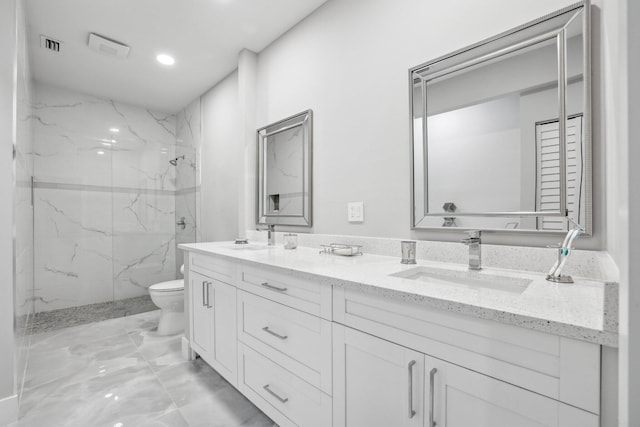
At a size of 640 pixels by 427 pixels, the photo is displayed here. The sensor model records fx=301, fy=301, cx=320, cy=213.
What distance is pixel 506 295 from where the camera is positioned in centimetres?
82

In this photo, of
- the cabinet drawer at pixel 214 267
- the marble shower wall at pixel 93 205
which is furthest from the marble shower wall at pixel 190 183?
the cabinet drawer at pixel 214 267

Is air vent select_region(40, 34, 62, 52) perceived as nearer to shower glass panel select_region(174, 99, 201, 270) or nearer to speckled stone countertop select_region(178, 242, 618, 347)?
shower glass panel select_region(174, 99, 201, 270)

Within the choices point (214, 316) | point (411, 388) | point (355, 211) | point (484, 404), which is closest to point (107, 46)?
point (214, 316)

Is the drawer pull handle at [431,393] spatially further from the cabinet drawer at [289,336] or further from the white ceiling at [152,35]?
the white ceiling at [152,35]

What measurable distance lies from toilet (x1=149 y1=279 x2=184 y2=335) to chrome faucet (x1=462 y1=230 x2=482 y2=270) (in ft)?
7.63

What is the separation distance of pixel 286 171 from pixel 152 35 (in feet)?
4.97

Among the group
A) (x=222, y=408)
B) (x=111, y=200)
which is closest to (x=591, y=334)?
(x=222, y=408)

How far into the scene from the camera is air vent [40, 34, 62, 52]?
7.77ft

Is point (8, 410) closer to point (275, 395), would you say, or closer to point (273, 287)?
point (275, 395)

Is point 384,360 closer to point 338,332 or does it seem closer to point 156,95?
point 338,332

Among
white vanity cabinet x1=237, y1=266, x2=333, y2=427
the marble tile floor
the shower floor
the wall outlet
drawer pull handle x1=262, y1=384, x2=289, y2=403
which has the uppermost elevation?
the wall outlet

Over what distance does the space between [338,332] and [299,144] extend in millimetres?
1454

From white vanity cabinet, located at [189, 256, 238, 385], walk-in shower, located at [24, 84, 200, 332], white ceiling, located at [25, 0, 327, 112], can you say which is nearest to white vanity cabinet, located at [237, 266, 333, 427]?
white vanity cabinet, located at [189, 256, 238, 385]

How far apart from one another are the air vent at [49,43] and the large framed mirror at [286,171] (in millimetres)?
1748
